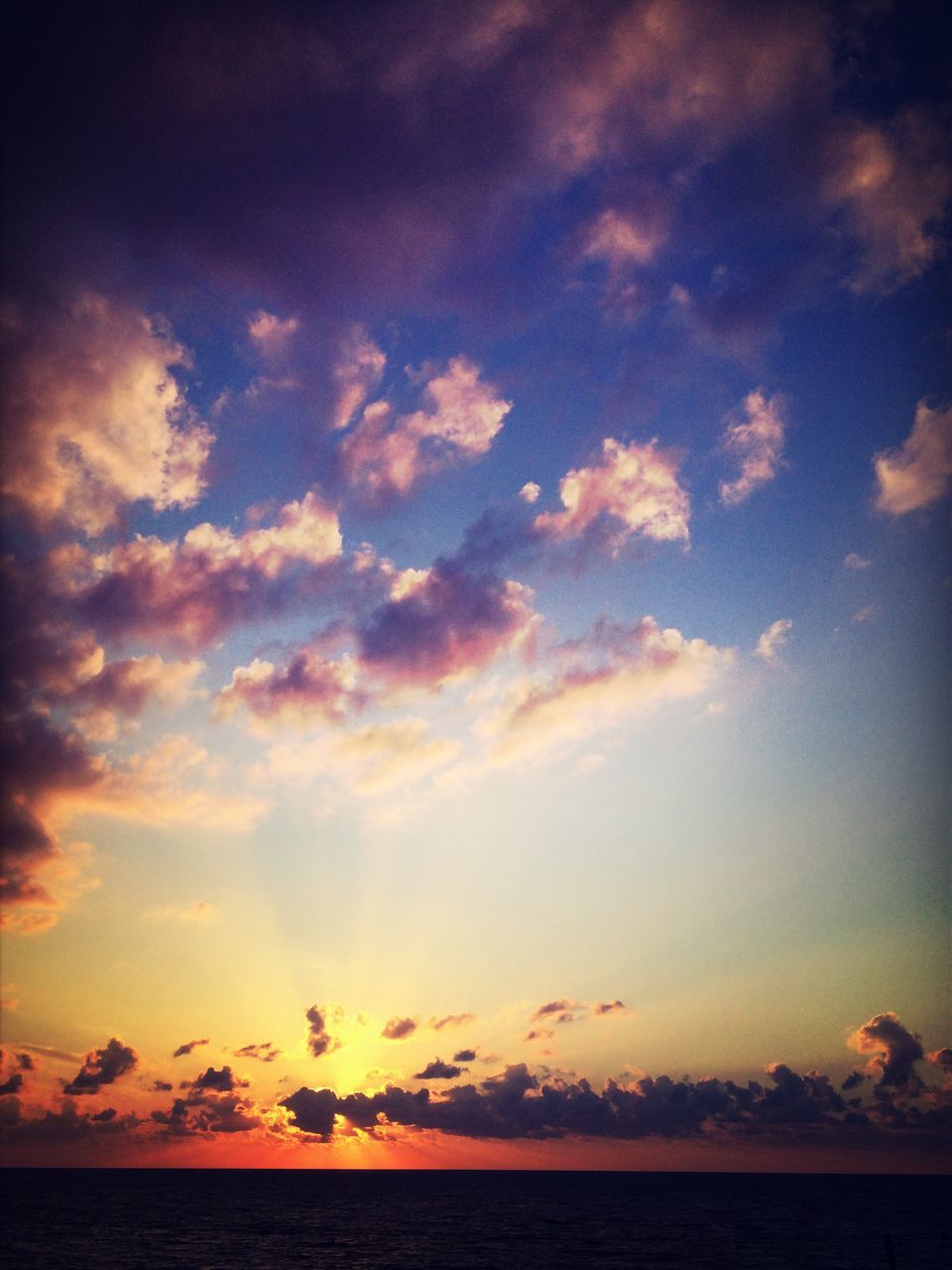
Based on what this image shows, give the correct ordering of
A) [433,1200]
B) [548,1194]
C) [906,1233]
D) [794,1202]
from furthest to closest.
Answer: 1. [548,1194]
2. [433,1200]
3. [794,1202]
4. [906,1233]

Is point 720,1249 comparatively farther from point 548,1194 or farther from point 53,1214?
point 548,1194

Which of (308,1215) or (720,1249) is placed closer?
(720,1249)

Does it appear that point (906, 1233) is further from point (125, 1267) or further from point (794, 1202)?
point (125, 1267)

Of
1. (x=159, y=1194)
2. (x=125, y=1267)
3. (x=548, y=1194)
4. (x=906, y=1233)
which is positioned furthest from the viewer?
(x=548, y=1194)

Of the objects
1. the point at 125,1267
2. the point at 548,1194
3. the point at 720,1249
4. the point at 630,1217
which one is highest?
the point at 125,1267

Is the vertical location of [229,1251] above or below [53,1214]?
→ above

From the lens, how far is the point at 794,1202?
161 metres

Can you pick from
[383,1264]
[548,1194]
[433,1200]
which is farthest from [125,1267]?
[548,1194]

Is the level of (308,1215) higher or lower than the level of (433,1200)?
higher

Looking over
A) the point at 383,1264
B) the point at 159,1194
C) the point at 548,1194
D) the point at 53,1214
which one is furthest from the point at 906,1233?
the point at 159,1194

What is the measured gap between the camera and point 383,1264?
75625 mm

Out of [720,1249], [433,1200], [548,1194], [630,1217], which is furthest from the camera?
[548,1194]

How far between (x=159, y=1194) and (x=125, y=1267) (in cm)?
14629

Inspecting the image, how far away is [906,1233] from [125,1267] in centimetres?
10362
